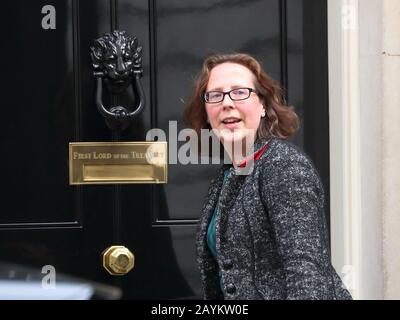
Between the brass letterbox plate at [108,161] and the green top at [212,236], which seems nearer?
the green top at [212,236]

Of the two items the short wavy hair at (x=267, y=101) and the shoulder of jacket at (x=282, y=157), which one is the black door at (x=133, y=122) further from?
the shoulder of jacket at (x=282, y=157)

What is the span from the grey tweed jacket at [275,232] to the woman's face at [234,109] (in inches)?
2.0

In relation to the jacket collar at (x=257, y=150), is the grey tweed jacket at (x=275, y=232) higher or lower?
lower

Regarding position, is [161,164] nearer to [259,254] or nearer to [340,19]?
[340,19]

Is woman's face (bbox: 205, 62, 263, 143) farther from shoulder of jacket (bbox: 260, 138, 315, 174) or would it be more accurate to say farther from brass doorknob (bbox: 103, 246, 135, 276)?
brass doorknob (bbox: 103, 246, 135, 276)

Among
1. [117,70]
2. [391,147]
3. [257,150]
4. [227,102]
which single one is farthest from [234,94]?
[391,147]

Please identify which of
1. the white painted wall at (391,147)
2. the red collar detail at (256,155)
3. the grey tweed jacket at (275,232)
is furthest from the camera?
the white painted wall at (391,147)

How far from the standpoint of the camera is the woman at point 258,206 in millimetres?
1289

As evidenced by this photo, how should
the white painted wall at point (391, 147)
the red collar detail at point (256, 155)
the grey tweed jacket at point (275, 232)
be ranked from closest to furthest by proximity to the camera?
1. the grey tweed jacket at point (275, 232)
2. the red collar detail at point (256, 155)
3. the white painted wall at point (391, 147)

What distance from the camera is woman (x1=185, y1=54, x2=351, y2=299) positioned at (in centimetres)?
129

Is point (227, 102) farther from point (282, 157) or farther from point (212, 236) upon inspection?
point (212, 236)

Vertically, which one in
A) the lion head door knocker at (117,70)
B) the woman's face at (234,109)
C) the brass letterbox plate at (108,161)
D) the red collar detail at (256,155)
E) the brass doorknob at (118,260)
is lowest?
the brass doorknob at (118,260)

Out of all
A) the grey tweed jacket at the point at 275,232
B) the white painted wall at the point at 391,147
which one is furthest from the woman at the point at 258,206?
the white painted wall at the point at 391,147

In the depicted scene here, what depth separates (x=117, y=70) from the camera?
2.33 meters
